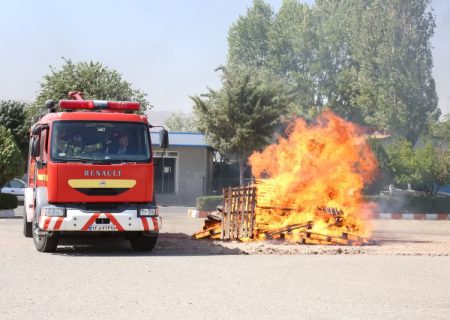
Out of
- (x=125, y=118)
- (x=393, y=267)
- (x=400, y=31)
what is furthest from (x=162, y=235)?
(x=400, y=31)

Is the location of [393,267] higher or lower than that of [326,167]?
lower

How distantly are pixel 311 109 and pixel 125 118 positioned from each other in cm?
5569

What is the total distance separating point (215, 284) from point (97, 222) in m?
4.76

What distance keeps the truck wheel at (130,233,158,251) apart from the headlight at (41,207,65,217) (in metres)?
1.85

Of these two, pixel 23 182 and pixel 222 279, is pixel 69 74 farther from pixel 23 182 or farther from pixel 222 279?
pixel 222 279

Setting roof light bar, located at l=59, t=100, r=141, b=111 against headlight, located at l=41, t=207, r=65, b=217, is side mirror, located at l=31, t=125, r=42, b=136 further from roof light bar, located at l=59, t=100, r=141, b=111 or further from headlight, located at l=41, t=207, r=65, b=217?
headlight, located at l=41, t=207, r=65, b=217

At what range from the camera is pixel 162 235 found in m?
20.4

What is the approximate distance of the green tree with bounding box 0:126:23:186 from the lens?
28.2 m

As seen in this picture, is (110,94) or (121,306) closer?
(121,306)

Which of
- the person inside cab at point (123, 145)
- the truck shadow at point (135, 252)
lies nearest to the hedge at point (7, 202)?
the truck shadow at point (135, 252)

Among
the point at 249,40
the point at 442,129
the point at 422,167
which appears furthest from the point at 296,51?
the point at 422,167

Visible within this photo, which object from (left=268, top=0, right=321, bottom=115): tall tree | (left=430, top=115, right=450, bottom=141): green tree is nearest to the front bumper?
(left=430, top=115, right=450, bottom=141): green tree

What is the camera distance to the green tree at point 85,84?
3719 cm

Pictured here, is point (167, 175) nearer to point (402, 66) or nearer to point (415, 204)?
point (415, 204)
